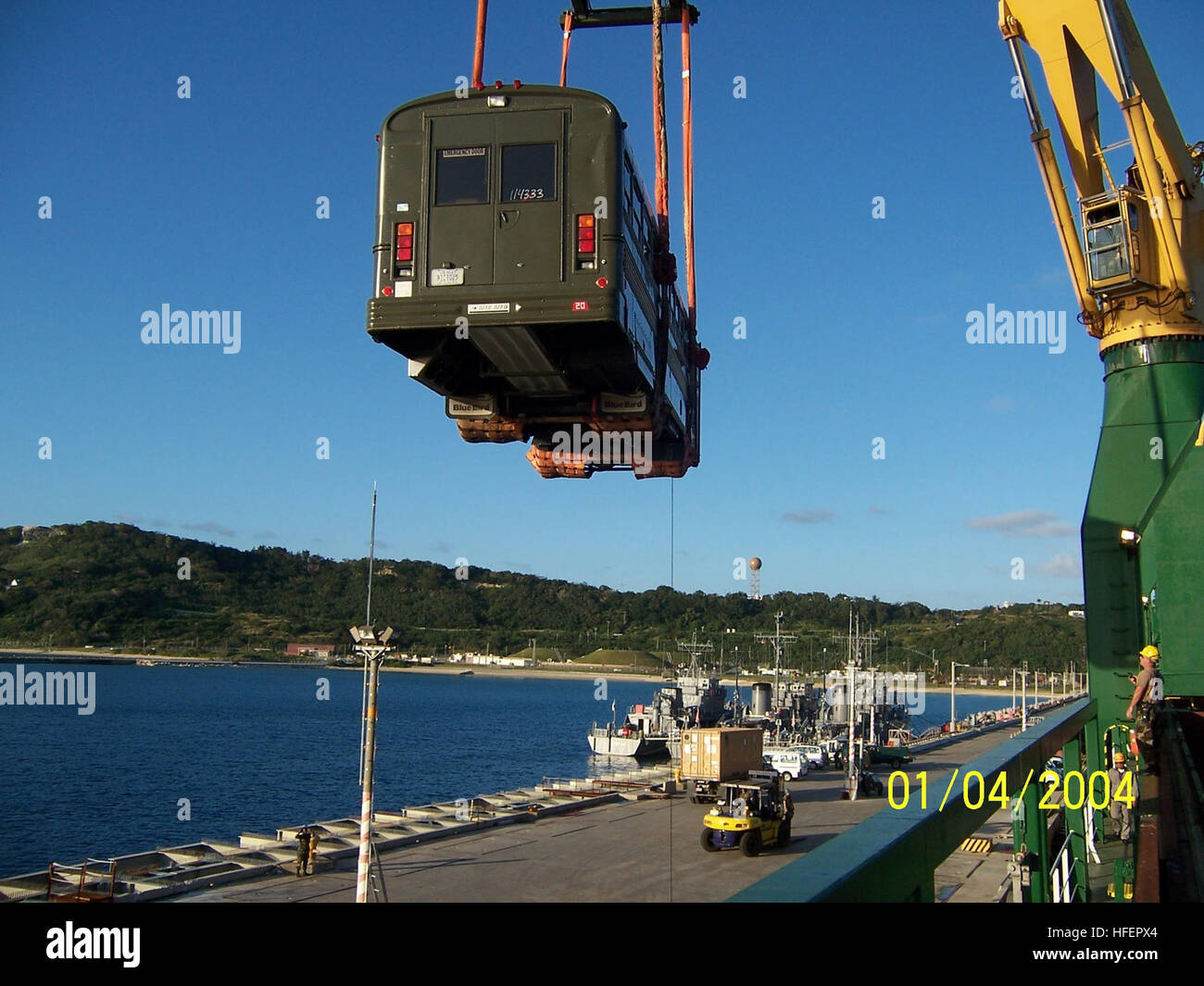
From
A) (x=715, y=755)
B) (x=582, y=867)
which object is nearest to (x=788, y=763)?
(x=715, y=755)

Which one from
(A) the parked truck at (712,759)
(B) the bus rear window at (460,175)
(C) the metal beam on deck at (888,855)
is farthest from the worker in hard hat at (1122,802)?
(A) the parked truck at (712,759)

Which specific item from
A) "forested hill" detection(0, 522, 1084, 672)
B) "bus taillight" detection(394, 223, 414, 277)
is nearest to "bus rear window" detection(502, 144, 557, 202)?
"bus taillight" detection(394, 223, 414, 277)

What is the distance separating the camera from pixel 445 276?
29.2ft

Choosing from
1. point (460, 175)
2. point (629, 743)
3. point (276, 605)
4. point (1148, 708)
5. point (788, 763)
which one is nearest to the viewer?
point (1148, 708)

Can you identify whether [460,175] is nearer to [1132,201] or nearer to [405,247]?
[405,247]

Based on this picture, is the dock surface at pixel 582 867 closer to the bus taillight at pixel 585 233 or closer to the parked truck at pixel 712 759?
the parked truck at pixel 712 759

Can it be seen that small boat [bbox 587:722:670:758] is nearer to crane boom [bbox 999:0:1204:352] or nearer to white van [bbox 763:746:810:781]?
white van [bbox 763:746:810:781]

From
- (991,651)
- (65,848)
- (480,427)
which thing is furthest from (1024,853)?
(991,651)

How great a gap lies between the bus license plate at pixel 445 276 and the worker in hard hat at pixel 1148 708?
669 centimetres

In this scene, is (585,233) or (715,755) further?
(715,755)

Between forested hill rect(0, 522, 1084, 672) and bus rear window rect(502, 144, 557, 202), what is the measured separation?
10735 cm

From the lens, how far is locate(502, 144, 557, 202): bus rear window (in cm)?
893

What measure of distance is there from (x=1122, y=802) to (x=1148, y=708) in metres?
0.86
